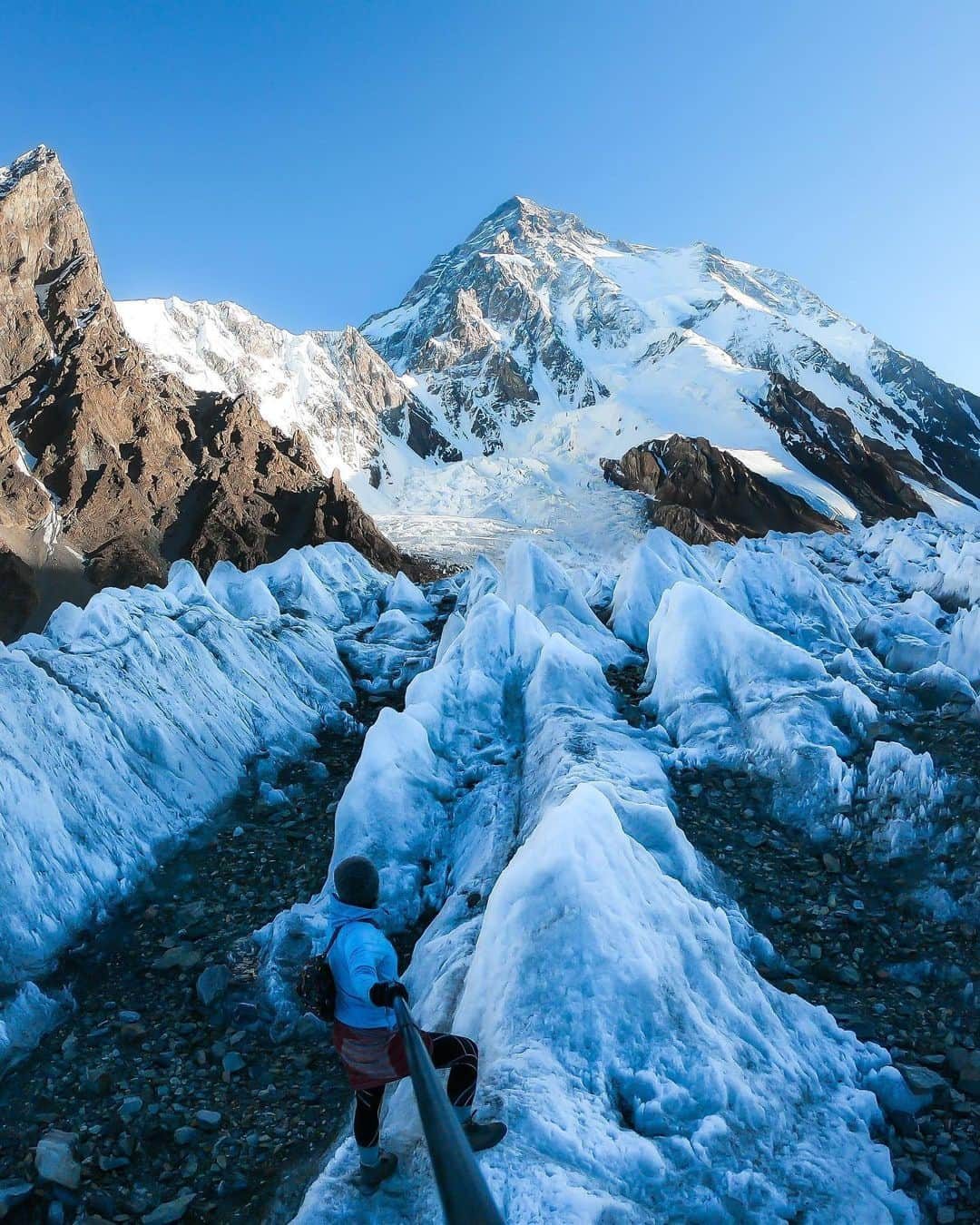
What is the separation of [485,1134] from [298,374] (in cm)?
12499

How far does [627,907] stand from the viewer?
5691mm

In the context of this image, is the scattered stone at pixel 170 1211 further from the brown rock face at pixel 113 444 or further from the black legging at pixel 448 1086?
the brown rock face at pixel 113 444

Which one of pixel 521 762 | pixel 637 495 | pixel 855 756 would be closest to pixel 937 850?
pixel 855 756

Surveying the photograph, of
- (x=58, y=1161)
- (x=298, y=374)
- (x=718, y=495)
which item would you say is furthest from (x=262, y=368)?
(x=58, y=1161)

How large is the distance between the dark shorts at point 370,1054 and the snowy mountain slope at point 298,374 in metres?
99.8

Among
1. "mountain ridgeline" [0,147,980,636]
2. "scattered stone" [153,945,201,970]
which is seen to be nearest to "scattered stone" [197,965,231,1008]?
"scattered stone" [153,945,201,970]

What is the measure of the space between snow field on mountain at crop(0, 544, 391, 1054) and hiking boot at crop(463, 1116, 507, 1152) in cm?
570

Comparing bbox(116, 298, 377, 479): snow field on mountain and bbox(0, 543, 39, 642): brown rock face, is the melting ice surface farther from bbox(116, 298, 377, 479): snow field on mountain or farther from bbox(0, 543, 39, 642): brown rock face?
bbox(116, 298, 377, 479): snow field on mountain

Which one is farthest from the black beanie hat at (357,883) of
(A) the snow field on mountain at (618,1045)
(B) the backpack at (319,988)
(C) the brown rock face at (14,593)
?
(C) the brown rock face at (14,593)

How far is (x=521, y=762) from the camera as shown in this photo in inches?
473

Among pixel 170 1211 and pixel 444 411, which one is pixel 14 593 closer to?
pixel 170 1211

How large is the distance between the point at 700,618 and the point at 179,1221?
1182cm

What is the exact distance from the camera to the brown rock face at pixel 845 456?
96806 millimetres

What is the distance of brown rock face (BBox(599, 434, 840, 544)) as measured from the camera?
8500cm
